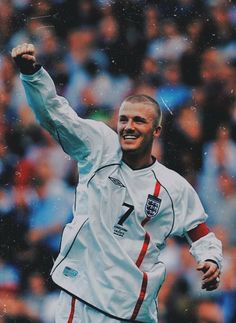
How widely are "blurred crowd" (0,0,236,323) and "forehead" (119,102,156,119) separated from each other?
2530 millimetres

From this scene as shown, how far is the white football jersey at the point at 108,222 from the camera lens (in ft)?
5.78

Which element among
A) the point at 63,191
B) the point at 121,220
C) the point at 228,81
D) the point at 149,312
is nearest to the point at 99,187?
the point at 121,220

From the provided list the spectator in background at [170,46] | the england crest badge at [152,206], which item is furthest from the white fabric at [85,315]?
the spectator in background at [170,46]

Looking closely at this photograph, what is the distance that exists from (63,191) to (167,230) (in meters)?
2.61

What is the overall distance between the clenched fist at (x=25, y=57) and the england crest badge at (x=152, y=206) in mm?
510

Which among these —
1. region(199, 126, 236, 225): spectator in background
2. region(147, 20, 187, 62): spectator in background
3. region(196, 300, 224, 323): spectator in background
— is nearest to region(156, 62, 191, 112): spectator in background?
region(147, 20, 187, 62): spectator in background

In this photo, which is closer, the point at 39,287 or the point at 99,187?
the point at 99,187

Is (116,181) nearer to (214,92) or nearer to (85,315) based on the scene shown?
(85,315)

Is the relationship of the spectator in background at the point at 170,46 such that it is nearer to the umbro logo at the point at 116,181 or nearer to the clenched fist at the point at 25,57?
the umbro logo at the point at 116,181

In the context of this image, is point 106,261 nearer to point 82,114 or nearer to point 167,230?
point 167,230

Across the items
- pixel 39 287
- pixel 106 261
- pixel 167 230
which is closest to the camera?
pixel 106 261

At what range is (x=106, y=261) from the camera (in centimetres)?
177

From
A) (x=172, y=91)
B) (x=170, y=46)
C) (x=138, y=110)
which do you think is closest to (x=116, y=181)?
(x=138, y=110)

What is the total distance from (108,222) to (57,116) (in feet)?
1.09
